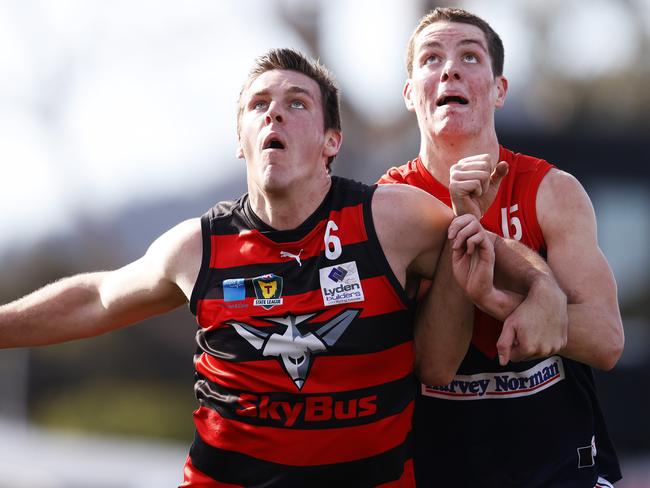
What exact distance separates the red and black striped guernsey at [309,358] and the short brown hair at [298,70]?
0.54 meters

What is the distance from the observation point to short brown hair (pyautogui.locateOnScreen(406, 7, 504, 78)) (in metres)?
5.77

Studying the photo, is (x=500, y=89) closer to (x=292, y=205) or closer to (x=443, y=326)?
(x=292, y=205)

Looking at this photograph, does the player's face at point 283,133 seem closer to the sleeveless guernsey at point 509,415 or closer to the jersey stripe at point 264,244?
the jersey stripe at point 264,244

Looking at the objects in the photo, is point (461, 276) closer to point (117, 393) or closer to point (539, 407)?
point (539, 407)

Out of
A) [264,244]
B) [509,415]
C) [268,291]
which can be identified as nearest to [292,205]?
[264,244]

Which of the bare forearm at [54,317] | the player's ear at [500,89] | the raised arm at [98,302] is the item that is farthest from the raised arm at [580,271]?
the bare forearm at [54,317]

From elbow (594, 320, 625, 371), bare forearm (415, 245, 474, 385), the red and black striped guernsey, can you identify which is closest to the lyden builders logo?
the red and black striped guernsey

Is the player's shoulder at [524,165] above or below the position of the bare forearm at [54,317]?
above

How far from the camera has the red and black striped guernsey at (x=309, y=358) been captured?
4.89 metres

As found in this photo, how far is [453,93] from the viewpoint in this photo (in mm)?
5496

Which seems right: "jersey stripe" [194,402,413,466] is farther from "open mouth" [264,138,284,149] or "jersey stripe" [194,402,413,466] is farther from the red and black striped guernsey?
"open mouth" [264,138,284,149]

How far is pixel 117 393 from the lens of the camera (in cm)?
2252

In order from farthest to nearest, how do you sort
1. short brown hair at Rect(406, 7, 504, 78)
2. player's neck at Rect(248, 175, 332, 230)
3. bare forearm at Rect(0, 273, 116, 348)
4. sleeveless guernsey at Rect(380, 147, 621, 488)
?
1. short brown hair at Rect(406, 7, 504, 78)
2. bare forearm at Rect(0, 273, 116, 348)
3. sleeveless guernsey at Rect(380, 147, 621, 488)
4. player's neck at Rect(248, 175, 332, 230)

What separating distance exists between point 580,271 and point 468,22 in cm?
147
